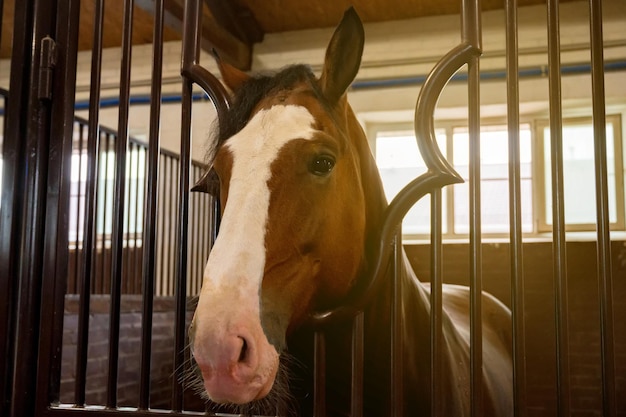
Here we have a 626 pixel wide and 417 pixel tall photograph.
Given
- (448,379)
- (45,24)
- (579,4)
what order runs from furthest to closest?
(579,4), (448,379), (45,24)

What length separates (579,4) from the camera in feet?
15.8

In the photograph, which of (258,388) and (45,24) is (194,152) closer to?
(45,24)

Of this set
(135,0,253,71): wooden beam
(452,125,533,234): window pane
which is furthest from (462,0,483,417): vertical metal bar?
(452,125,533,234): window pane

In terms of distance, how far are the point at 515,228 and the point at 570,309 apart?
12.8ft

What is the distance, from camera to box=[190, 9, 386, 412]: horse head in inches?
29.1

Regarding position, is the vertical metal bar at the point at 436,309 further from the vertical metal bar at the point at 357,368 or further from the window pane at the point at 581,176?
the window pane at the point at 581,176

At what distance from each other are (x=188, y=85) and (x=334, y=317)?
46cm

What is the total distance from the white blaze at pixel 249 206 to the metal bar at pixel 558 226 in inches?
14.9

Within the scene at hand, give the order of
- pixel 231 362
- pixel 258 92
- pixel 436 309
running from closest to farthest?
1. pixel 231 362
2. pixel 436 309
3. pixel 258 92

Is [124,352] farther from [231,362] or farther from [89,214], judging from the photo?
[231,362]

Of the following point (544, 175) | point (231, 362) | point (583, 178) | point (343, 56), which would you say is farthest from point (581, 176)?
point (231, 362)

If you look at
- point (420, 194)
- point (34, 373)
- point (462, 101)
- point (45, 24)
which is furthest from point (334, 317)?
point (462, 101)

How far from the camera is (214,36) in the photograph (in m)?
5.16

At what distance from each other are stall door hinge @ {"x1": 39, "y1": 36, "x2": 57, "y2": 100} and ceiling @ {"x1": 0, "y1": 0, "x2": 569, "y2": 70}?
12.6 ft
